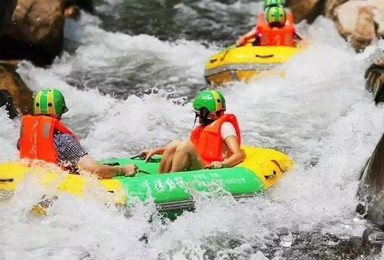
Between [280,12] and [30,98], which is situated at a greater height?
[280,12]

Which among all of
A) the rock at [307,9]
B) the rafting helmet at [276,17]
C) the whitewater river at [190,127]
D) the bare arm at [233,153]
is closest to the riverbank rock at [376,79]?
the whitewater river at [190,127]

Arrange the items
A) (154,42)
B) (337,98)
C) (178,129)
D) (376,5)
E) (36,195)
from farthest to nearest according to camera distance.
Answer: (154,42) → (376,5) → (337,98) → (178,129) → (36,195)

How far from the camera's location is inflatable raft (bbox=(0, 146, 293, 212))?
570 centimetres

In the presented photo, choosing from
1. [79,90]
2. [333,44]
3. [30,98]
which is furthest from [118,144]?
[333,44]

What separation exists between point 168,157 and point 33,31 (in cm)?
635

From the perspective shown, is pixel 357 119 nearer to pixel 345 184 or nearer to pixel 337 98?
pixel 337 98

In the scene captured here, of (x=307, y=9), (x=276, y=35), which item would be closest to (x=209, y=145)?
(x=276, y=35)

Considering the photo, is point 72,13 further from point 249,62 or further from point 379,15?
point 379,15

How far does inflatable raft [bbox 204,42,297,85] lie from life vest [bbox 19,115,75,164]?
557 cm

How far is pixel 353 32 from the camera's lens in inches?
518

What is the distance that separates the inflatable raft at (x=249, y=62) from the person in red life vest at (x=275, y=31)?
39cm

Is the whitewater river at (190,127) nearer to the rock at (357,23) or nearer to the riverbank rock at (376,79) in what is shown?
the riverbank rock at (376,79)

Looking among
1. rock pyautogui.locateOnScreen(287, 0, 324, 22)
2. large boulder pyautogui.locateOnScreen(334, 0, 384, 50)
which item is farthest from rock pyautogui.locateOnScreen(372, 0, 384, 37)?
rock pyautogui.locateOnScreen(287, 0, 324, 22)

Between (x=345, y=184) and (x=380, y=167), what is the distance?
0.75m
